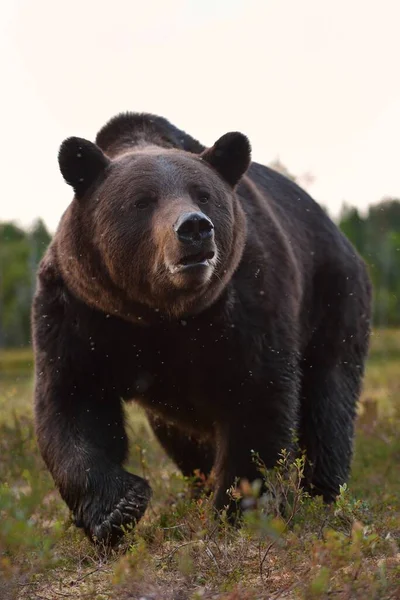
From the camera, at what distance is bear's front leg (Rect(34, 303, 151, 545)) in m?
5.34

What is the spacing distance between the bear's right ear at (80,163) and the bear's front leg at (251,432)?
1464 mm

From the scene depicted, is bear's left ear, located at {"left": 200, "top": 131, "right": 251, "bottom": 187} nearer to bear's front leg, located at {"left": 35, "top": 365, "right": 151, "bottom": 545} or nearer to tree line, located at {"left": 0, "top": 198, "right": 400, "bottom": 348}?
bear's front leg, located at {"left": 35, "top": 365, "right": 151, "bottom": 545}

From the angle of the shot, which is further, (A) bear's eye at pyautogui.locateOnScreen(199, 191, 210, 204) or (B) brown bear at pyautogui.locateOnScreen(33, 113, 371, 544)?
(A) bear's eye at pyautogui.locateOnScreen(199, 191, 210, 204)

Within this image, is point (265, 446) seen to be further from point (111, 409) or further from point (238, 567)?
point (238, 567)

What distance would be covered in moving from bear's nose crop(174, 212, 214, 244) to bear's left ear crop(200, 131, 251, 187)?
1.14 metres

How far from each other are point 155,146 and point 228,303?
1.20 m

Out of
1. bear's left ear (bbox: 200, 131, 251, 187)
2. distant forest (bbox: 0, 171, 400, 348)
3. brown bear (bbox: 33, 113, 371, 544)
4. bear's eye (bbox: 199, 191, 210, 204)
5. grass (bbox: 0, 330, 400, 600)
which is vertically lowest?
distant forest (bbox: 0, 171, 400, 348)

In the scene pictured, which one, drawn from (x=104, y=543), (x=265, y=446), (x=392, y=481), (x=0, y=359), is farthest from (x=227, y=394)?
(x=0, y=359)

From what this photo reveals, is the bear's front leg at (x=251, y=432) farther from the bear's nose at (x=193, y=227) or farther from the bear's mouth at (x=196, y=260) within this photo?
the bear's nose at (x=193, y=227)

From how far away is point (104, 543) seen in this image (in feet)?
17.4

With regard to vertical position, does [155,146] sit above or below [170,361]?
above

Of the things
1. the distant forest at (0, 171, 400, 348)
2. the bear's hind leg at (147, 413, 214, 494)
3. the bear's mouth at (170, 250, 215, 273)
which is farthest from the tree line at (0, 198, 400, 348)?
the bear's mouth at (170, 250, 215, 273)

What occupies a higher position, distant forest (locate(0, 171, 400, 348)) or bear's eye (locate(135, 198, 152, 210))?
bear's eye (locate(135, 198, 152, 210))

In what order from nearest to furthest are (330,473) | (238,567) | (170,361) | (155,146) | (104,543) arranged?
(238,567) < (104,543) < (170,361) < (155,146) < (330,473)
